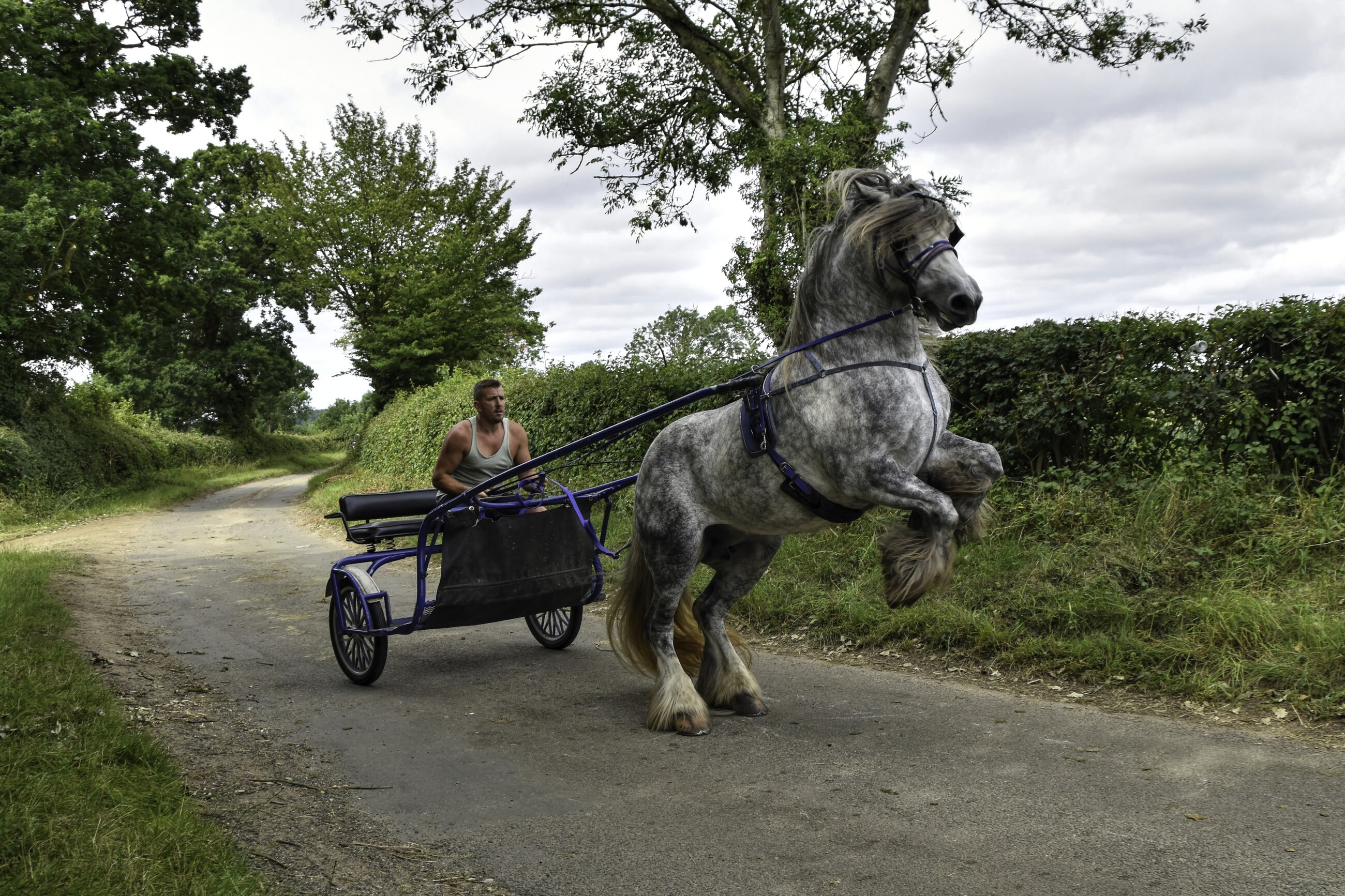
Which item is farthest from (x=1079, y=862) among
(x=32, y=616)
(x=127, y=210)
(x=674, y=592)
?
(x=127, y=210)

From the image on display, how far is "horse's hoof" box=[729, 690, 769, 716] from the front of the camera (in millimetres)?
4879

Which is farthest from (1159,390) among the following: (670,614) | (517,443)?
(517,443)

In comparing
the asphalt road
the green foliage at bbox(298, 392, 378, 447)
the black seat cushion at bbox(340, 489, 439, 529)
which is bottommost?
the asphalt road

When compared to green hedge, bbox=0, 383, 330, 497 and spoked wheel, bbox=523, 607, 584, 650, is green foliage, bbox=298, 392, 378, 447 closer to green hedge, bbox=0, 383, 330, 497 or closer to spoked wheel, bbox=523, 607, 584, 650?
green hedge, bbox=0, 383, 330, 497

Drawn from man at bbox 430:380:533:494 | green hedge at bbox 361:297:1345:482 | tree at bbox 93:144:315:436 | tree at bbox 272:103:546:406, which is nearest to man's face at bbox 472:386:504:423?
man at bbox 430:380:533:494

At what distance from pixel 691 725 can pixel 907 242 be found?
248 centimetres

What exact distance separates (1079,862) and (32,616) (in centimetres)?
740

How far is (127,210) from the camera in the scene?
21.2m

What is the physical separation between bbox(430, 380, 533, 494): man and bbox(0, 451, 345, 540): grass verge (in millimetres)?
12938

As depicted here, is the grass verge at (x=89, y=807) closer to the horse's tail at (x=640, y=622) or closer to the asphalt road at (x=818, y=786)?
the asphalt road at (x=818, y=786)

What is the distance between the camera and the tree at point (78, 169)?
18.6 meters

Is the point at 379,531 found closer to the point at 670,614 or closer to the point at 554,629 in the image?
the point at 554,629

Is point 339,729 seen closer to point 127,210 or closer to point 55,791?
point 55,791

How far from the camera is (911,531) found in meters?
3.85
